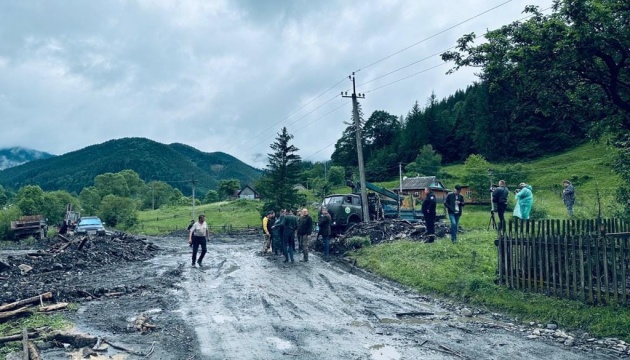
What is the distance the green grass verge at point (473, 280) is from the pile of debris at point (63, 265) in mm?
8358

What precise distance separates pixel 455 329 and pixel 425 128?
89.5m

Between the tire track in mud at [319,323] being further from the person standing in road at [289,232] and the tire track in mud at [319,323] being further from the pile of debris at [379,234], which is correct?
the pile of debris at [379,234]

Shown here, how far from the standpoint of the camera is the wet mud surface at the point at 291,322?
718 centimetres

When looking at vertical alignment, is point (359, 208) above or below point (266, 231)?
above

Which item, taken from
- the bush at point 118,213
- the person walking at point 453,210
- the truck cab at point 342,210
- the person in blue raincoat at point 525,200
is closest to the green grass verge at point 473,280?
the person walking at point 453,210

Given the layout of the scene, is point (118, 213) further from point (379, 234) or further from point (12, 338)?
point (12, 338)

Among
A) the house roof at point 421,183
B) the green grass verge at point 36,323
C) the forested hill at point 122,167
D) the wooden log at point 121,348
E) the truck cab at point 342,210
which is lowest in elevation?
the wooden log at point 121,348

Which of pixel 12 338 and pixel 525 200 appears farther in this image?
pixel 525 200

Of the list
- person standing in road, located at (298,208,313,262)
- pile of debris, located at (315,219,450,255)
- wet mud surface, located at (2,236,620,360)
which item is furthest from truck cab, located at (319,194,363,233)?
wet mud surface, located at (2,236,620,360)

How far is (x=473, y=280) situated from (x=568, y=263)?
2298 millimetres

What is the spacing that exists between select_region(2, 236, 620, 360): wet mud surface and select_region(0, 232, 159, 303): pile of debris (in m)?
1.01

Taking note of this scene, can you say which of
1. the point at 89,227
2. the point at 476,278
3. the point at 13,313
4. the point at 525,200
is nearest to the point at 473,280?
the point at 476,278

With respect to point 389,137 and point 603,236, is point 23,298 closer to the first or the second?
point 603,236

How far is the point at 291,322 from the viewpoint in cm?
894
